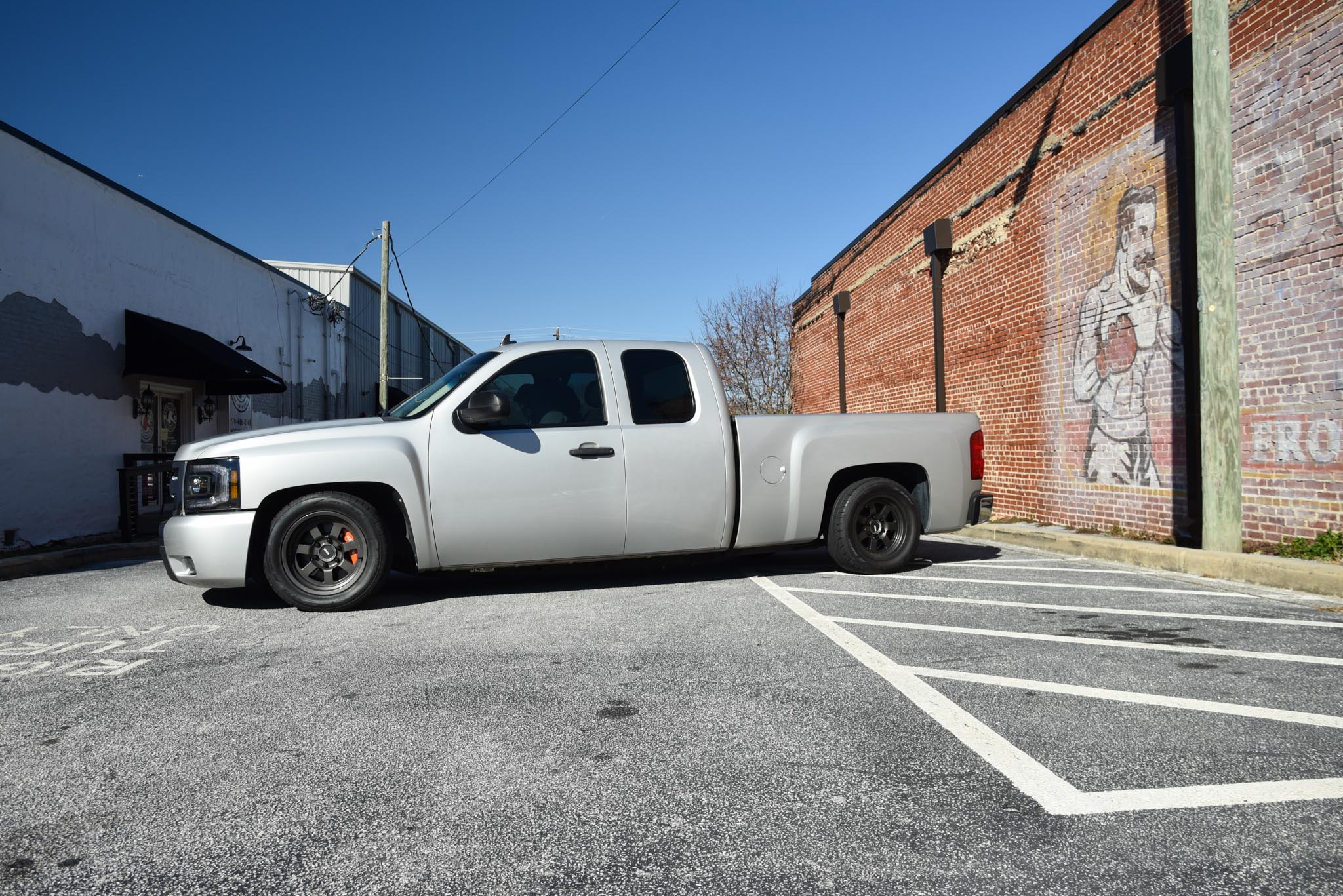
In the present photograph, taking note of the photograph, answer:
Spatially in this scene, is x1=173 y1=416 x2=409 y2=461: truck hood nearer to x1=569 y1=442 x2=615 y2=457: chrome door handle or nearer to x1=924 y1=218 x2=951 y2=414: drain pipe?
x1=569 y1=442 x2=615 y2=457: chrome door handle

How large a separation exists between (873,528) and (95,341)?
37.5 feet

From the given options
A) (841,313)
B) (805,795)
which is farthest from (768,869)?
(841,313)

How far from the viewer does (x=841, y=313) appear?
17.9 meters

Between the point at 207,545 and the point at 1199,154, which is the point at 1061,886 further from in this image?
the point at 1199,154

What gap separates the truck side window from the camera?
596cm

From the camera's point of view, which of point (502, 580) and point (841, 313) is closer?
point (502, 580)

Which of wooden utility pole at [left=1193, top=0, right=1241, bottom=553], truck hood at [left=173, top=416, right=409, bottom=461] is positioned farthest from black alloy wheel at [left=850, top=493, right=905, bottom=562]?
truck hood at [left=173, top=416, right=409, bottom=461]

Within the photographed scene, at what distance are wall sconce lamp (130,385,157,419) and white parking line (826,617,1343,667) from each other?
12313 millimetres

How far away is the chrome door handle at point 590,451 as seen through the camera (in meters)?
5.86

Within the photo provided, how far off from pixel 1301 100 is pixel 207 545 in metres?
8.65

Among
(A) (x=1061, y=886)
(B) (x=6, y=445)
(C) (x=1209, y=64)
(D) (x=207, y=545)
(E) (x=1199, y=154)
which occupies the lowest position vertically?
(A) (x=1061, y=886)

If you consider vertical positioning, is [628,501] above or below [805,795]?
above

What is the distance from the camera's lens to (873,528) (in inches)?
267

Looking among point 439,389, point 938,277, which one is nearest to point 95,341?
point 439,389
